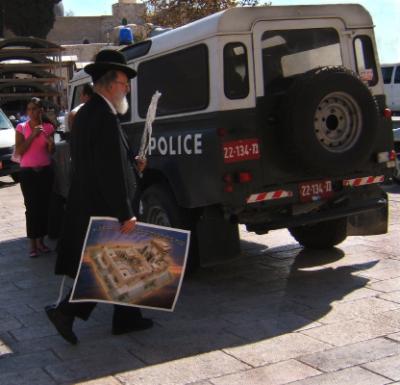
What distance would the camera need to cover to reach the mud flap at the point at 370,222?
618 centimetres

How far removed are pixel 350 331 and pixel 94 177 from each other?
77.9 inches

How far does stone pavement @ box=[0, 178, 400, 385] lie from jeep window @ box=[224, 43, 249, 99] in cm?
165

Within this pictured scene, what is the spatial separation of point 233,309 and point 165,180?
4.94 feet

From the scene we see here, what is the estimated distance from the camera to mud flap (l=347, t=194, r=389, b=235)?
6.18 meters

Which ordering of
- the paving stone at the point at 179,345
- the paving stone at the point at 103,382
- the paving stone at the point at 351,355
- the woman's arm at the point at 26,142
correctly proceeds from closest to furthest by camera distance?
the paving stone at the point at 103,382
the paving stone at the point at 351,355
the paving stone at the point at 179,345
the woman's arm at the point at 26,142

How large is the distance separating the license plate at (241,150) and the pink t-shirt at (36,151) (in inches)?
109

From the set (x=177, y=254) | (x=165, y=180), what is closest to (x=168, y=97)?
(x=165, y=180)

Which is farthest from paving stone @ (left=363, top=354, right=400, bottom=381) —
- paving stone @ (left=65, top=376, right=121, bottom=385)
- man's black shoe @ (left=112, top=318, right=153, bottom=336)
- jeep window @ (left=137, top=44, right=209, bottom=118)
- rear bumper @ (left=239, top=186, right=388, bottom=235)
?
jeep window @ (left=137, top=44, right=209, bottom=118)

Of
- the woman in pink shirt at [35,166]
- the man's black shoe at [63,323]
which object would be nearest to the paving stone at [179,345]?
the man's black shoe at [63,323]

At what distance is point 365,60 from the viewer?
5.91 metres

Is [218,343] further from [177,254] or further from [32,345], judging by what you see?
[32,345]

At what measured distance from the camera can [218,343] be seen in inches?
169

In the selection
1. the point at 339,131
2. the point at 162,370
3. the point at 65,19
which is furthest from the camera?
the point at 65,19

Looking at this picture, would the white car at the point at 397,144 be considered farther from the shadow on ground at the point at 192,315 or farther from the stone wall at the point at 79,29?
the stone wall at the point at 79,29
